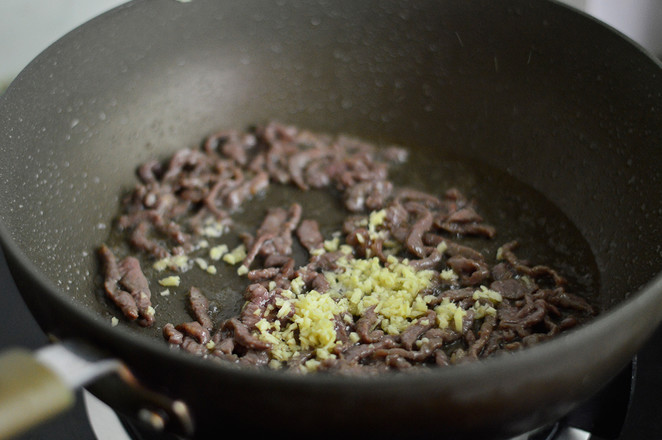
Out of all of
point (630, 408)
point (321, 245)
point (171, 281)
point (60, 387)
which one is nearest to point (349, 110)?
point (321, 245)

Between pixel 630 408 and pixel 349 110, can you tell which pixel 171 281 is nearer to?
pixel 349 110

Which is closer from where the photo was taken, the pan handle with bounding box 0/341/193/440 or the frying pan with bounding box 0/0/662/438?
the pan handle with bounding box 0/341/193/440

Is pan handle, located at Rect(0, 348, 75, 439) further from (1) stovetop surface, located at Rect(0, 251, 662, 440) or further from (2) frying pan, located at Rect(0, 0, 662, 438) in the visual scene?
(1) stovetop surface, located at Rect(0, 251, 662, 440)

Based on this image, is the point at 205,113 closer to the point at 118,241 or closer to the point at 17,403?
the point at 118,241

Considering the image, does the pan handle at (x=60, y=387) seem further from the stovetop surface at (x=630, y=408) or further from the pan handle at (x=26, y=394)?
the stovetop surface at (x=630, y=408)

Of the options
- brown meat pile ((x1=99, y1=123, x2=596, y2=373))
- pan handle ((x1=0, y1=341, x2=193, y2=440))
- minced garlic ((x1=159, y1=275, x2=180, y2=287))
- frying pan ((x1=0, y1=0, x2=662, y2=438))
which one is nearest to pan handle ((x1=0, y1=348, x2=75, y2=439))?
pan handle ((x1=0, y1=341, x2=193, y2=440))

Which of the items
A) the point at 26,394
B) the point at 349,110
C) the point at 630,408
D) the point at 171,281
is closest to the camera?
the point at 26,394

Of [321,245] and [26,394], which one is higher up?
[26,394]

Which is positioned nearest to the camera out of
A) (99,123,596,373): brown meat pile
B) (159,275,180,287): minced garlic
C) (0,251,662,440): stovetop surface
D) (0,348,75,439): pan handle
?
(0,348,75,439): pan handle

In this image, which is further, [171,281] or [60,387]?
[171,281]
